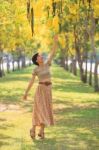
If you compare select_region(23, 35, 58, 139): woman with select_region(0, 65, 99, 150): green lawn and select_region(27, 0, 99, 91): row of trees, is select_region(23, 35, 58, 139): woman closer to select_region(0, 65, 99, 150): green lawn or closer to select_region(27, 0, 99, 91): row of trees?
select_region(0, 65, 99, 150): green lawn

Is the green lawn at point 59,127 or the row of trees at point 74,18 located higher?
the row of trees at point 74,18

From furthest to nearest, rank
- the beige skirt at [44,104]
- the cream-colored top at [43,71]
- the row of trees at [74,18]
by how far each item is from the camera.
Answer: the row of trees at [74,18]
the beige skirt at [44,104]
the cream-colored top at [43,71]

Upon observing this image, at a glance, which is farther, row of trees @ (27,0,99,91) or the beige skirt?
row of trees @ (27,0,99,91)

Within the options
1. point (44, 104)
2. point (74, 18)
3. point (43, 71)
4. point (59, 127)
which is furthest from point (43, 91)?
point (74, 18)

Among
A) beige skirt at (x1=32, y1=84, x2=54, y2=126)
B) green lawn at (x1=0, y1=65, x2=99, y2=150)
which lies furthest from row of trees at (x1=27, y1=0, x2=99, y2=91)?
beige skirt at (x1=32, y1=84, x2=54, y2=126)

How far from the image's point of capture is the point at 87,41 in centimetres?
4497

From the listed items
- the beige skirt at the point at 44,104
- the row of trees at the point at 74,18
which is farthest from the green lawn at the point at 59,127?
the row of trees at the point at 74,18

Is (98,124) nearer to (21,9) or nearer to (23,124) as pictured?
(23,124)

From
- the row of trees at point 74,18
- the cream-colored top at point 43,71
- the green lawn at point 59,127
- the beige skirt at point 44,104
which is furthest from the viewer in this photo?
the row of trees at point 74,18

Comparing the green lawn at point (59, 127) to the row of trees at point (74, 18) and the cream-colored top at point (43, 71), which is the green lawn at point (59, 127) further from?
the row of trees at point (74, 18)

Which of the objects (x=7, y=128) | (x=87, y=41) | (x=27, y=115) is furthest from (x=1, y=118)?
(x=87, y=41)

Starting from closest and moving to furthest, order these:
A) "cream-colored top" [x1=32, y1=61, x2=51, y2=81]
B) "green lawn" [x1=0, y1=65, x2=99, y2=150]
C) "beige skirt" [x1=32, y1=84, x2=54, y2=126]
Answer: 1. "green lawn" [x1=0, y1=65, x2=99, y2=150]
2. "cream-colored top" [x1=32, y1=61, x2=51, y2=81]
3. "beige skirt" [x1=32, y1=84, x2=54, y2=126]

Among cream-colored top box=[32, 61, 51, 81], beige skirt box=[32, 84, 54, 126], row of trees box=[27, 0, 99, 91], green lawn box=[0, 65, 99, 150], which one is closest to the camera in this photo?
green lawn box=[0, 65, 99, 150]

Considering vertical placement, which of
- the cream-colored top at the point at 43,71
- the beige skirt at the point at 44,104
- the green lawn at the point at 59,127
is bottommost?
the green lawn at the point at 59,127
